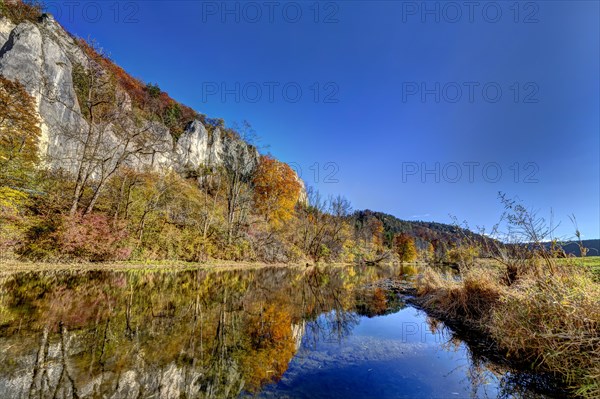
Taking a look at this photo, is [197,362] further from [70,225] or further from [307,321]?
[70,225]

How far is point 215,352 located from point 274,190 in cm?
3245

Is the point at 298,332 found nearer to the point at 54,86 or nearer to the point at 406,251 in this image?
the point at 54,86

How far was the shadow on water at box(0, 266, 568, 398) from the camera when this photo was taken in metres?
3.09

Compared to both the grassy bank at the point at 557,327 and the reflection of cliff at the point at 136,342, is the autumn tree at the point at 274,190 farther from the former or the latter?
the grassy bank at the point at 557,327

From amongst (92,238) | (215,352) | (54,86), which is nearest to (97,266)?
(92,238)

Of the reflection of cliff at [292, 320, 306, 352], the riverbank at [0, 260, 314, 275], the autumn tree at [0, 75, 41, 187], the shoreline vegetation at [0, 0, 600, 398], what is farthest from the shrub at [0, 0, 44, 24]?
the reflection of cliff at [292, 320, 306, 352]

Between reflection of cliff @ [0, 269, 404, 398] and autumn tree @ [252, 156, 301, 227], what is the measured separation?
90.6 ft

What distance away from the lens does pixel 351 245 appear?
4912 centimetres

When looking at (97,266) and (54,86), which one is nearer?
(97,266)

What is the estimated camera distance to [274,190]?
119 ft

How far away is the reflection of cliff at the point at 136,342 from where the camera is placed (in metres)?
2.97

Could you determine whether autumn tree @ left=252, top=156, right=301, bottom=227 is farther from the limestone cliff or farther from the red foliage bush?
the red foliage bush

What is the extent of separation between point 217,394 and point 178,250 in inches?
713

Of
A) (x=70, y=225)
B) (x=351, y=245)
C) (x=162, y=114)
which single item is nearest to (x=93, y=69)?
(x=70, y=225)
